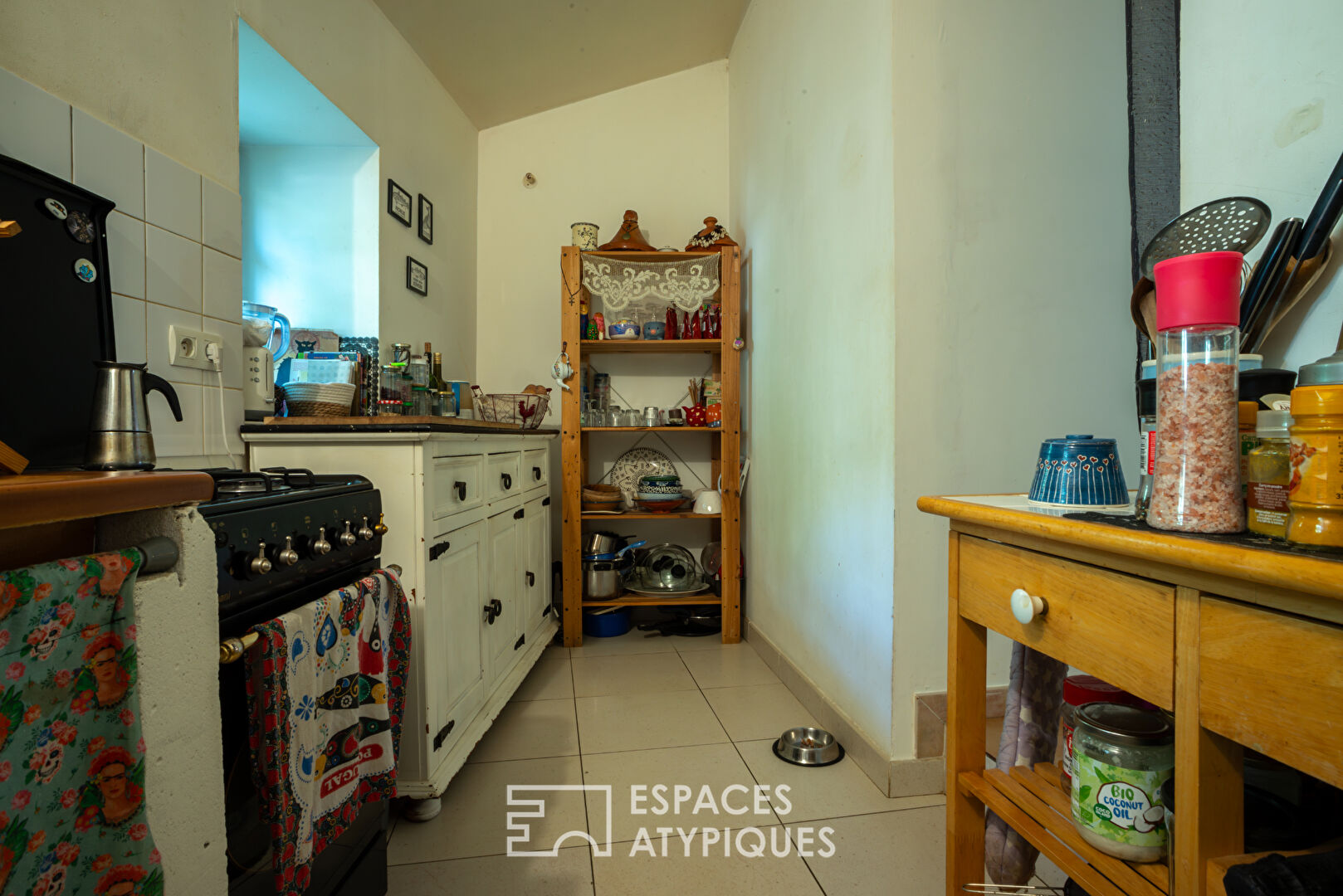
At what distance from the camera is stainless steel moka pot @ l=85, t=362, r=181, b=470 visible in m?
0.97

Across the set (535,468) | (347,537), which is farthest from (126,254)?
(535,468)

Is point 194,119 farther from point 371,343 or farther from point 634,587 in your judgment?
point 634,587

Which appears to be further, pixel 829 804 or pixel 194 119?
pixel 829 804

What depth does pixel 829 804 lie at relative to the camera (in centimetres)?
155

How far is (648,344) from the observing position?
9.45ft

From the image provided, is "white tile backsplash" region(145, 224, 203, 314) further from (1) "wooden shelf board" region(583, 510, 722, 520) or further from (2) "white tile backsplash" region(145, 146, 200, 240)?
(1) "wooden shelf board" region(583, 510, 722, 520)

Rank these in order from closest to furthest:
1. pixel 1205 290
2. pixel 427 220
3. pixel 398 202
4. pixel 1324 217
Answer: pixel 1205 290, pixel 1324 217, pixel 398 202, pixel 427 220

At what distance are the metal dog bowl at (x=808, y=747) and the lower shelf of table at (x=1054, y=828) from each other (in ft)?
3.06

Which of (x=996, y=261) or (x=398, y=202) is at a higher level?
(x=398, y=202)

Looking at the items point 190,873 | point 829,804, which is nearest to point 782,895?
point 829,804

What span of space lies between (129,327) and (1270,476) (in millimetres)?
1764

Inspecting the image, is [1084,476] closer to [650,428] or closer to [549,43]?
[650,428]

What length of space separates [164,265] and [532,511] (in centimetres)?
142

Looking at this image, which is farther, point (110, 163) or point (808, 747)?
point (808, 747)
